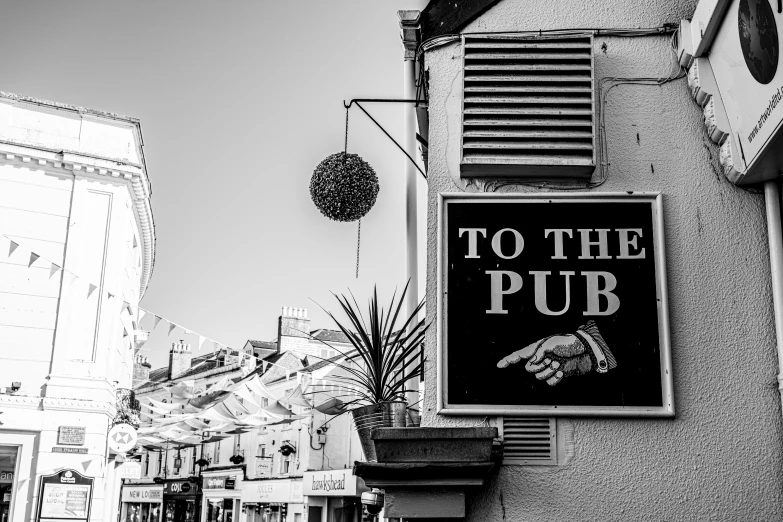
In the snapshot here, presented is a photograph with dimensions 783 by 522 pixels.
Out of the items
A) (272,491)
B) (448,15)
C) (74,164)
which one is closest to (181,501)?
(272,491)

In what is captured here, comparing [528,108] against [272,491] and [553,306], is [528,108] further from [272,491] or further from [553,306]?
[272,491]

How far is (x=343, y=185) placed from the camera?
525 centimetres

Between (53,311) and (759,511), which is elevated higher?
(53,311)

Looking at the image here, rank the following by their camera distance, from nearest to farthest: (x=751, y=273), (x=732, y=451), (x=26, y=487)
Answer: (x=732, y=451)
(x=751, y=273)
(x=26, y=487)

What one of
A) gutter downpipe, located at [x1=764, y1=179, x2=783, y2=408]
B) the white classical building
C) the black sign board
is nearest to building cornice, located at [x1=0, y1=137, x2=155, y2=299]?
the white classical building

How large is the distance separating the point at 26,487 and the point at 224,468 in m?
22.9

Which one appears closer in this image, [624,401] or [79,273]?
[624,401]

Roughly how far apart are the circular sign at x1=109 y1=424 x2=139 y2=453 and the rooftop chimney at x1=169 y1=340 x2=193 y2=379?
29.8m

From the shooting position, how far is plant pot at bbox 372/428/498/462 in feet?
10.9

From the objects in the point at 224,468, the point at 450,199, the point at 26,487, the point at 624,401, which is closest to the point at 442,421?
the point at 624,401

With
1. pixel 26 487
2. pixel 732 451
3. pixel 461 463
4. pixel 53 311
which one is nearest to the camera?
pixel 461 463

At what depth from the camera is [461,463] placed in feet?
10.9

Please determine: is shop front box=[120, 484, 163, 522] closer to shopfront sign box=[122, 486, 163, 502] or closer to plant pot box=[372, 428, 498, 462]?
shopfront sign box=[122, 486, 163, 502]

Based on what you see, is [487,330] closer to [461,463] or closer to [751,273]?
[461,463]
